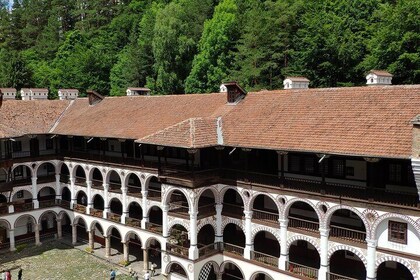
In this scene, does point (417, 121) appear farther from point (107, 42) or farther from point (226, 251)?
point (107, 42)

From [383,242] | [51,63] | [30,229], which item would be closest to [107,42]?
[51,63]

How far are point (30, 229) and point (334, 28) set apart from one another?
35.6 meters

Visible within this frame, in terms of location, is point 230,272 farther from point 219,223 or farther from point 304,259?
point 304,259

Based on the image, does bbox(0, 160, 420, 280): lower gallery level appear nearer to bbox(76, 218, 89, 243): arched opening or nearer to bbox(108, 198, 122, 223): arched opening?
bbox(108, 198, 122, 223): arched opening

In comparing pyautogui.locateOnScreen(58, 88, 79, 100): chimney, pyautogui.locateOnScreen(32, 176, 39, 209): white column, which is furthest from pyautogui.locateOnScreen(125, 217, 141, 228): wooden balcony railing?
pyautogui.locateOnScreen(58, 88, 79, 100): chimney

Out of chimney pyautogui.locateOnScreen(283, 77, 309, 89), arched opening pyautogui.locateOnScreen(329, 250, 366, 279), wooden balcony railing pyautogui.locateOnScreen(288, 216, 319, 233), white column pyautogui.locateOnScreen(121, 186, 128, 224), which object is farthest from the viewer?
white column pyautogui.locateOnScreen(121, 186, 128, 224)

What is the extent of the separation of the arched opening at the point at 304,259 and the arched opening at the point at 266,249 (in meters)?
0.99

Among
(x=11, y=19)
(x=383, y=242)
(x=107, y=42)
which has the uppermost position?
(x=11, y=19)

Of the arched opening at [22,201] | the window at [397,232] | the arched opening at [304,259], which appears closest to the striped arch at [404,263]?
the window at [397,232]

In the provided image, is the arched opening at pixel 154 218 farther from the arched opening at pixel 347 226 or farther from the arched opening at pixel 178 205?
the arched opening at pixel 347 226

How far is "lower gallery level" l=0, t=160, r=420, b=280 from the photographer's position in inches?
856

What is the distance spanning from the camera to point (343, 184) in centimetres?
2341

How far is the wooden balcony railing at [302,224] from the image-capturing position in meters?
24.7

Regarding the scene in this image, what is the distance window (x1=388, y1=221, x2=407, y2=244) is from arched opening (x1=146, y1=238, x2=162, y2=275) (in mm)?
18609
